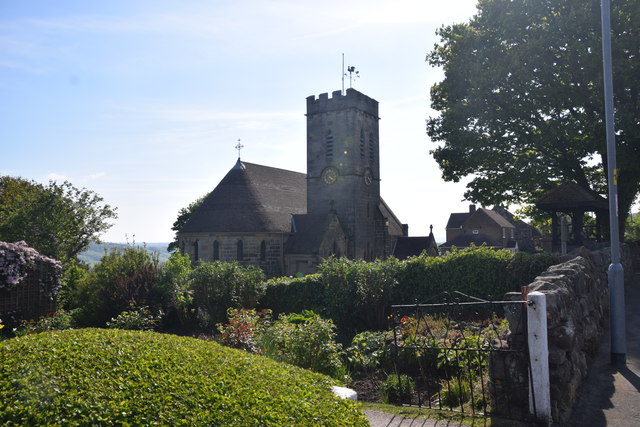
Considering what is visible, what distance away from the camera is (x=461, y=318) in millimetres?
13453

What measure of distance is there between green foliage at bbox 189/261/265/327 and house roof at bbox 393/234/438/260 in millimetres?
30711

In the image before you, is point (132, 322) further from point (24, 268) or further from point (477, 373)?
point (477, 373)

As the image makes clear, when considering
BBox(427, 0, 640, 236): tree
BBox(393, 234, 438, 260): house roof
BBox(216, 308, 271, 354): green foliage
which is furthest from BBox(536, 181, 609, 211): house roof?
BBox(393, 234, 438, 260): house roof

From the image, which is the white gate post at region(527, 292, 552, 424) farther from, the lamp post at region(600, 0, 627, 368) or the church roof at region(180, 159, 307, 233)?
the church roof at region(180, 159, 307, 233)

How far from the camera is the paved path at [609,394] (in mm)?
6223

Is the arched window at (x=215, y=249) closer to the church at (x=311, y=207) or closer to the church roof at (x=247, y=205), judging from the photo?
the church at (x=311, y=207)

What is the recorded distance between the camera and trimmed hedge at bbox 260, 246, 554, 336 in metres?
13.6

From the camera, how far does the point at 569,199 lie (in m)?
18.4

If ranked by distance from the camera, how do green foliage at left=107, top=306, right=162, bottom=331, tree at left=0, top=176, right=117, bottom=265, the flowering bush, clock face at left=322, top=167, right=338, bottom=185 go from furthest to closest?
1. clock face at left=322, top=167, right=338, bottom=185
2. tree at left=0, top=176, right=117, bottom=265
3. the flowering bush
4. green foliage at left=107, top=306, right=162, bottom=331

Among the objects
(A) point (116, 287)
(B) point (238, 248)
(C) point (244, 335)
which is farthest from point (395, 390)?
(B) point (238, 248)

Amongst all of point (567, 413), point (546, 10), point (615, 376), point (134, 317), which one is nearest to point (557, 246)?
point (546, 10)

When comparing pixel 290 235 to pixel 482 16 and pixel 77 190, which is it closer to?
pixel 77 190

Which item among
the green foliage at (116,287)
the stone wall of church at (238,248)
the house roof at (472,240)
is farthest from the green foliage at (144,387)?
the house roof at (472,240)

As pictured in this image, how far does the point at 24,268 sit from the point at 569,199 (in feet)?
65.0
